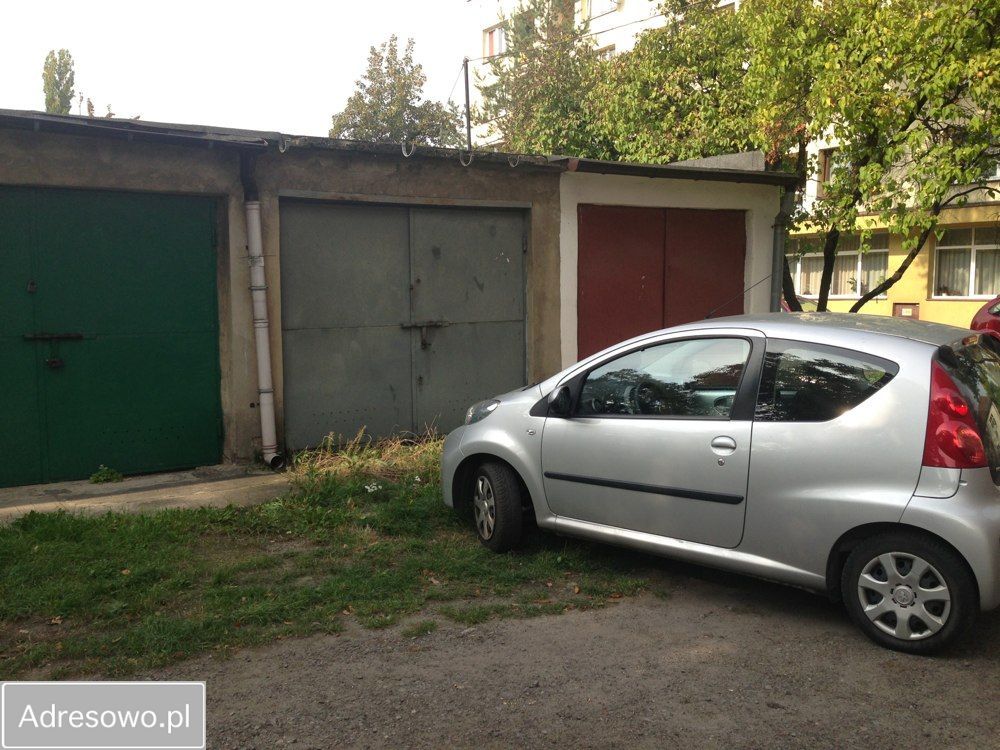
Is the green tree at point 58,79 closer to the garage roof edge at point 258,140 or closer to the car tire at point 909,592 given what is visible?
the garage roof edge at point 258,140

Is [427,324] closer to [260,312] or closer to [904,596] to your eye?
[260,312]

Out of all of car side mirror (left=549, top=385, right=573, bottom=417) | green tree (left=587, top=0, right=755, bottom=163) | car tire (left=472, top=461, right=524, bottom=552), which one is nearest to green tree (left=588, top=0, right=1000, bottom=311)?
green tree (left=587, top=0, right=755, bottom=163)

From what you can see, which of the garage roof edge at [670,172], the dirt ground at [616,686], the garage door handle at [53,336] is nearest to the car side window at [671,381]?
the dirt ground at [616,686]

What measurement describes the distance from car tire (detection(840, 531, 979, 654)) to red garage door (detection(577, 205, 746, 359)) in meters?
6.55

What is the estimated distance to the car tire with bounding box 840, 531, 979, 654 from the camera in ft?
13.9

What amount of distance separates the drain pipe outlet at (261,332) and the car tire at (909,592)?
5.50m

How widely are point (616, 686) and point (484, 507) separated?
7.24 feet

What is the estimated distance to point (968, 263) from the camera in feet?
87.7

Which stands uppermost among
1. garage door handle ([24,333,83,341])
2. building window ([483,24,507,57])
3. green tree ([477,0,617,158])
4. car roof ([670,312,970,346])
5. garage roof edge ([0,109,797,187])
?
building window ([483,24,507,57])

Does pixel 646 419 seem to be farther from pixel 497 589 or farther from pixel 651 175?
pixel 651 175

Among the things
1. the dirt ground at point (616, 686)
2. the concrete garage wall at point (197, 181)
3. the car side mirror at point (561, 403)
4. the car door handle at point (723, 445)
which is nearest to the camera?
the dirt ground at point (616, 686)

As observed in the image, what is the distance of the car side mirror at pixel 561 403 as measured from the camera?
5.74 meters

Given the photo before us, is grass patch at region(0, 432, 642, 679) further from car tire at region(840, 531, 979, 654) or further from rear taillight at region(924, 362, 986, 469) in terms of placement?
rear taillight at region(924, 362, 986, 469)

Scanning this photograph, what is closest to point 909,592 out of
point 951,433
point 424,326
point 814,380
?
point 951,433
